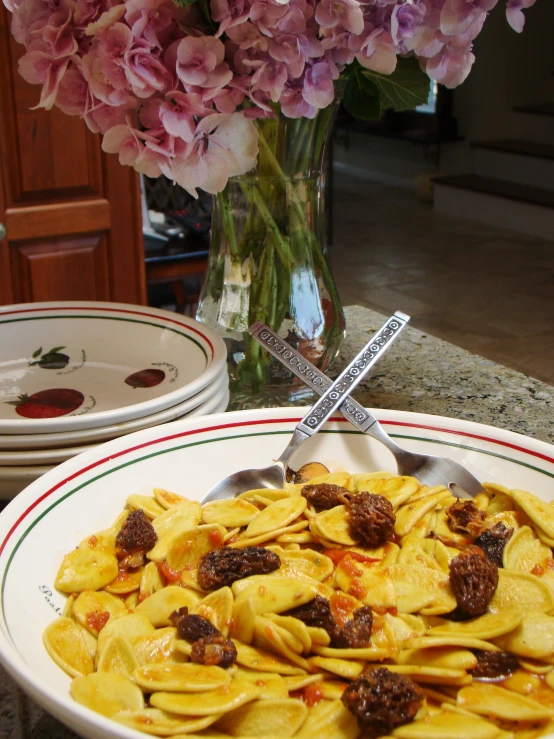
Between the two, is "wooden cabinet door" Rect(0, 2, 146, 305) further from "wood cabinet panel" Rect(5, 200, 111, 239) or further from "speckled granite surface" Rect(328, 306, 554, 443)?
"speckled granite surface" Rect(328, 306, 554, 443)

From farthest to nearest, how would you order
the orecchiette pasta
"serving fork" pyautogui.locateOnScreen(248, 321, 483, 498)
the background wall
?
1. the background wall
2. "serving fork" pyautogui.locateOnScreen(248, 321, 483, 498)
3. the orecchiette pasta

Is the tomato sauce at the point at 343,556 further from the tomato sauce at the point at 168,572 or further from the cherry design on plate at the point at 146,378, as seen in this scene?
the cherry design on plate at the point at 146,378

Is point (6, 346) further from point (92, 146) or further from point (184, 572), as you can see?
point (92, 146)

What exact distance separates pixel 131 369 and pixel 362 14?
483 mm

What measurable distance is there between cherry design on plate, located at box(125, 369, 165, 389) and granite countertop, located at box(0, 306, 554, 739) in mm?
219

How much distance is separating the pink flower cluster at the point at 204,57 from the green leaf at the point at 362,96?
115 mm

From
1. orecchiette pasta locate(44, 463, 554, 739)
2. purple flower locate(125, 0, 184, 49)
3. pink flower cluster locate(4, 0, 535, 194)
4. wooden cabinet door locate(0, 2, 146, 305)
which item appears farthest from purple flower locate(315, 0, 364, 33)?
wooden cabinet door locate(0, 2, 146, 305)

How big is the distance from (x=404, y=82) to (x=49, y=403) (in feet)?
1.67

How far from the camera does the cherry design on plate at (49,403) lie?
2.94 feet

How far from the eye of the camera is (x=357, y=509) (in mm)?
611

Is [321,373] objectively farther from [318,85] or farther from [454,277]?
[454,277]

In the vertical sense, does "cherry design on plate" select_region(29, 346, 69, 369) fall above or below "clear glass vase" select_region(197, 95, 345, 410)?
below

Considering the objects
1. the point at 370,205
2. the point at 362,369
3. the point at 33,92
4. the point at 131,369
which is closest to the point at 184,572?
the point at 362,369

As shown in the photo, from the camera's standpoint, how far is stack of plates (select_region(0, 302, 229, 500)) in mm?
777
